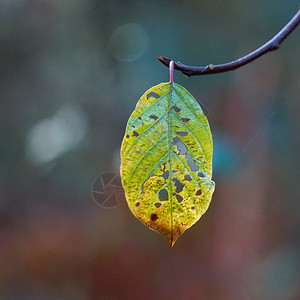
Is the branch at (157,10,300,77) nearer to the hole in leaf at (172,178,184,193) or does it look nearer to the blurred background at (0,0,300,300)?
the hole in leaf at (172,178,184,193)

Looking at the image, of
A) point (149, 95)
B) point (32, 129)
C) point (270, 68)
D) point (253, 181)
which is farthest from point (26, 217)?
point (149, 95)

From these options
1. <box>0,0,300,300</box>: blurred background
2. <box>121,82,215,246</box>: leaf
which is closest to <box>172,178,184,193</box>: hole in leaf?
<box>121,82,215,246</box>: leaf

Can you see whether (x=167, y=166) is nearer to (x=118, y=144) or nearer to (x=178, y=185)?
(x=178, y=185)

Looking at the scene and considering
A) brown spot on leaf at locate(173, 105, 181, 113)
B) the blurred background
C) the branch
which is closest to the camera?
the branch

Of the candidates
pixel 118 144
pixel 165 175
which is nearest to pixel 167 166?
pixel 165 175

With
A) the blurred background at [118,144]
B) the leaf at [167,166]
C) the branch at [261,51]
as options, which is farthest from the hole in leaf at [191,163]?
the blurred background at [118,144]
